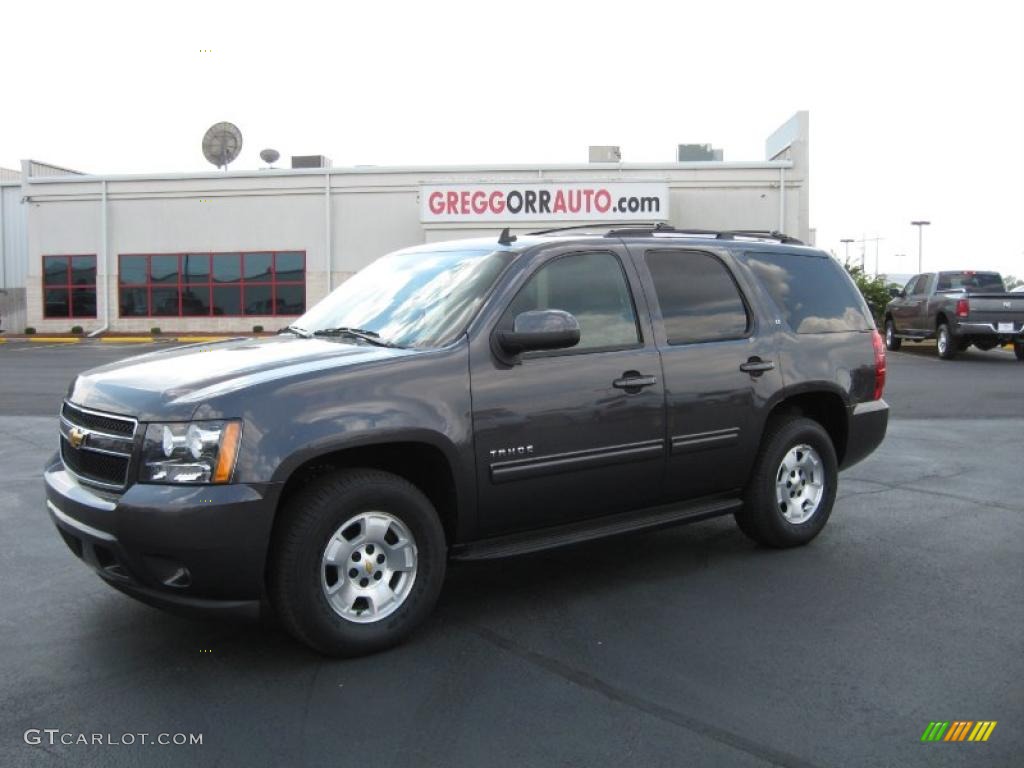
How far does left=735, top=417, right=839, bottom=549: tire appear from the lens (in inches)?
228

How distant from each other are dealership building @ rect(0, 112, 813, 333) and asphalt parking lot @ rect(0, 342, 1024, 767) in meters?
24.9

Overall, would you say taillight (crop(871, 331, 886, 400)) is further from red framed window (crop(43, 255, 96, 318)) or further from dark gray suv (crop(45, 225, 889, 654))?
red framed window (crop(43, 255, 96, 318))

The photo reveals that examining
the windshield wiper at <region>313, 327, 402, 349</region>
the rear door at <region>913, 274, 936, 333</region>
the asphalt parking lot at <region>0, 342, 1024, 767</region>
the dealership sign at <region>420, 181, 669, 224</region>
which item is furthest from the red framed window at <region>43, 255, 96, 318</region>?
the windshield wiper at <region>313, 327, 402, 349</region>

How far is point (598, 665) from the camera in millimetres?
4180

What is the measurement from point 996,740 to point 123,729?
316cm

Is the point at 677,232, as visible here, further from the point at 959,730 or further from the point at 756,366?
the point at 959,730

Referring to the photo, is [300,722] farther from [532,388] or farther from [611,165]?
[611,165]

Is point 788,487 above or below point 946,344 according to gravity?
below

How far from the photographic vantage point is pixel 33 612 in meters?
4.85

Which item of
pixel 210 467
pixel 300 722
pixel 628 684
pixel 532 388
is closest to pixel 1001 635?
pixel 628 684

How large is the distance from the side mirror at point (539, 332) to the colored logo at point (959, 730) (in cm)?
220

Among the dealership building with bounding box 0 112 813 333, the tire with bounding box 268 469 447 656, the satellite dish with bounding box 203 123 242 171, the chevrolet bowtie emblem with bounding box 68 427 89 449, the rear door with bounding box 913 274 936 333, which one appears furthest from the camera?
the satellite dish with bounding box 203 123 242 171

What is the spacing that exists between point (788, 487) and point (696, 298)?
134cm

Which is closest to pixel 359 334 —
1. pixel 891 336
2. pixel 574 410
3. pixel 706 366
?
pixel 574 410
